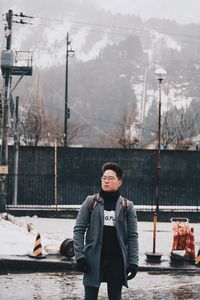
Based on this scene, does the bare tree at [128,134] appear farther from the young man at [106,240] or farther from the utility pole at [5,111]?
the young man at [106,240]

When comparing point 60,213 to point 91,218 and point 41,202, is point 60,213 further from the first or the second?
point 91,218

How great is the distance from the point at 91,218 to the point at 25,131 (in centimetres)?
4672

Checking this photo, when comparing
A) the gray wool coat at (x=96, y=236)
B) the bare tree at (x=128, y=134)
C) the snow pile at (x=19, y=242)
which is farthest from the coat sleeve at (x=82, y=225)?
the bare tree at (x=128, y=134)

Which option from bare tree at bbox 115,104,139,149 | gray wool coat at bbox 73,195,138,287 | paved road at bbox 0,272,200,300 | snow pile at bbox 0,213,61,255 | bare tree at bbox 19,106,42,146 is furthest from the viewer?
bare tree at bbox 19,106,42,146

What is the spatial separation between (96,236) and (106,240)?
0.38 ft

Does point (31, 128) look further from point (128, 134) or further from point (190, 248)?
point (190, 248)

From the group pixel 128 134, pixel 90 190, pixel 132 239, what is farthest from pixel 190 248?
pixel 128 134

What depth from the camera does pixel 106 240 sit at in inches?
238

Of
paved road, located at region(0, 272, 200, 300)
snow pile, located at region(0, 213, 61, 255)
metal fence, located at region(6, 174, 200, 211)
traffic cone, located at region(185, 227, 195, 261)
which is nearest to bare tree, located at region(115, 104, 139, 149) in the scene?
metal fence, located at region(6, 174, 200, 211)

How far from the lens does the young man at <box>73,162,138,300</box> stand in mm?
6000

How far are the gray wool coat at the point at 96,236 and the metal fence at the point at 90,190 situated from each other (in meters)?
21.9

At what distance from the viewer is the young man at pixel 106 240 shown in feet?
19.7

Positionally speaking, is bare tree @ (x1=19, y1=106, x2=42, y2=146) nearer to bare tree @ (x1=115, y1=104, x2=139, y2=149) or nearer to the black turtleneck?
bare tree @ (x1=115, y1=104, x2=139, y2=149)

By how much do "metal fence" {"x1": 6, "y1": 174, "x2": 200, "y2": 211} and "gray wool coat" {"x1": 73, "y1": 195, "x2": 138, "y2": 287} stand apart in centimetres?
2195
